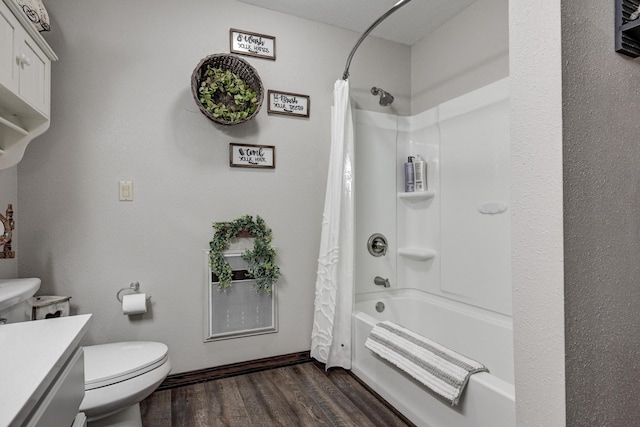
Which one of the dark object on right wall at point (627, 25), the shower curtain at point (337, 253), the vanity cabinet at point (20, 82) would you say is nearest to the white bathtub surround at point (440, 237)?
the shower curtain at point (337, 253)

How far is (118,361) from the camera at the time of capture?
157 centimetres

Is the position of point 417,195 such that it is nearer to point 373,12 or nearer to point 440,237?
point 440,237

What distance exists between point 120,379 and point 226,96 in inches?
64.5

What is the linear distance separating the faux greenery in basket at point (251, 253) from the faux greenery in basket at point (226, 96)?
0.67 meters

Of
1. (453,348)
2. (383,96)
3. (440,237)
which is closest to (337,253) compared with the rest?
(440,237)

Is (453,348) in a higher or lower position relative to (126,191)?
lower

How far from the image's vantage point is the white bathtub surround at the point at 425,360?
1.42 metres

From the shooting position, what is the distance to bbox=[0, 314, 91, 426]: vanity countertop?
0.57 m

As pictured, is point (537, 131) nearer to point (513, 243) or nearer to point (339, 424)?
point (513, 243)


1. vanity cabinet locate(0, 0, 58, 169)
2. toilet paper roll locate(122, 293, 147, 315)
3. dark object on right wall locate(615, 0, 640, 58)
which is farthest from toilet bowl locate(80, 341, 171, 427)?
dark object on right wall locate(615, 0, 640, 58)

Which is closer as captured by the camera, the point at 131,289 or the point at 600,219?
the point at 600,219

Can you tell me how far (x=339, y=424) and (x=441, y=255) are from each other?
1.37m

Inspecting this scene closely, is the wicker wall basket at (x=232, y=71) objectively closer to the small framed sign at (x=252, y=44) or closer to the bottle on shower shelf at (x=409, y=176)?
the small framed sign at (x=252, y=44)

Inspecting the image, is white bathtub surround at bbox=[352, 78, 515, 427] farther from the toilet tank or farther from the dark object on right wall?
the toilet tank
